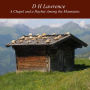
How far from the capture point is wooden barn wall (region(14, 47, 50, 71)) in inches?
1027

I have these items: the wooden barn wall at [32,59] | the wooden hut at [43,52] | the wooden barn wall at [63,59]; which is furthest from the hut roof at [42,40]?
the wooden barn wall at [63,59]

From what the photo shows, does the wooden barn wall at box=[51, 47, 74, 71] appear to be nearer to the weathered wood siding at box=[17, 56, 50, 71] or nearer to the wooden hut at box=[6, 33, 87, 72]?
the wooden hut at box=[6, 33, 87, 72]

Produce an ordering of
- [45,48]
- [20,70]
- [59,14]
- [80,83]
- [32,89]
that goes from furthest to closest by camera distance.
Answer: [20,70]
[45,48]
[59,14]
[32,89]
[80,83]

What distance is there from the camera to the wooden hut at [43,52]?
1019 inches

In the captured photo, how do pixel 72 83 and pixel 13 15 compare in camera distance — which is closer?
pixel 72 83

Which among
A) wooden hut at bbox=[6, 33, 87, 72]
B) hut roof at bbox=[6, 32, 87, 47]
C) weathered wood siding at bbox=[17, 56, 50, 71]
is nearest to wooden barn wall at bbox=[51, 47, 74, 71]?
wooden hut at bbox=[6, 33, 87, 72]

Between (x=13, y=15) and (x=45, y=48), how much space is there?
5.29 metres

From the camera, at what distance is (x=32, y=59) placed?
27.0 m

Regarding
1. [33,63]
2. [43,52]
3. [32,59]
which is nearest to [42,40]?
[43,52]

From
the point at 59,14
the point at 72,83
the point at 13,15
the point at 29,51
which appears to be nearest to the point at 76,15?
the point at 59,14

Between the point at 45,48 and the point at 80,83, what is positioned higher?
the point at 45,48

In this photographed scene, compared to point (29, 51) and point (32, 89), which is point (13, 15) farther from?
point (32, 89)

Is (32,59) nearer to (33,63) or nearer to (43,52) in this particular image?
(33,63)

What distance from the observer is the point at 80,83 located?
46.2ft
